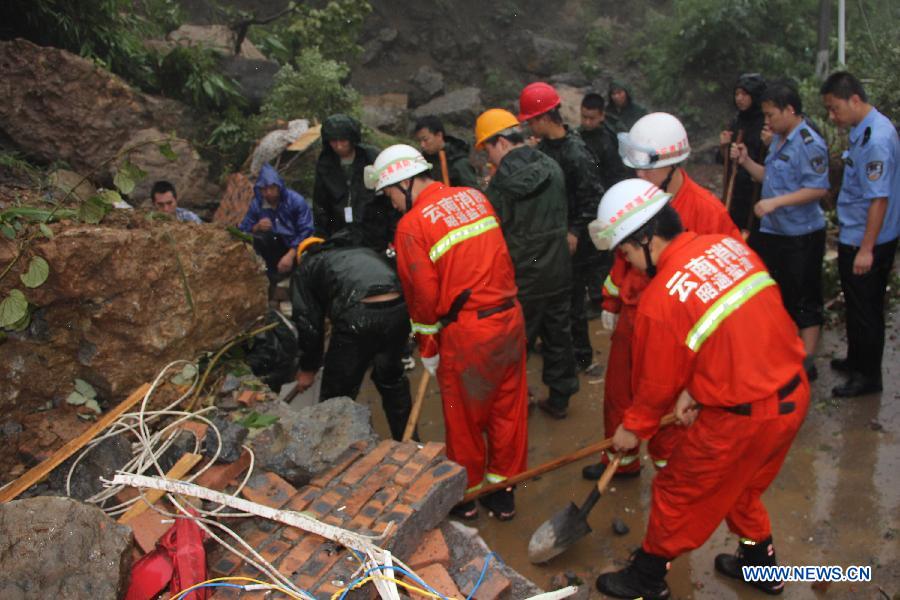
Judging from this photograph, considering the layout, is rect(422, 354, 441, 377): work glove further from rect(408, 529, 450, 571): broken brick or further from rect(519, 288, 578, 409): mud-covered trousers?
rect(408, 529, 450, 571): broken brick

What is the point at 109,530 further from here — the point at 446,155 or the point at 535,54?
the point at 535,54

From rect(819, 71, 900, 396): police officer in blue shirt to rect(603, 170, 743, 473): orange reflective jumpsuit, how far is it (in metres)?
0.97

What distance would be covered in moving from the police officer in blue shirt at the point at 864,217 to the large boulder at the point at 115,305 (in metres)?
3.69

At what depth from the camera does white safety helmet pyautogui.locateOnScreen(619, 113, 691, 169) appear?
12.6 ft

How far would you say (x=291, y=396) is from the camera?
15.8 feet

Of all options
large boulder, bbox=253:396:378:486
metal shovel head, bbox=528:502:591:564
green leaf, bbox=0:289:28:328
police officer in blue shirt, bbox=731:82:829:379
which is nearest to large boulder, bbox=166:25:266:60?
green leaf, bbox=0:289:28:328

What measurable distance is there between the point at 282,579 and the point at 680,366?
68.2 inches

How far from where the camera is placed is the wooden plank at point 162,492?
2.94 meters

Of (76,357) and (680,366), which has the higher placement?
(680,366)

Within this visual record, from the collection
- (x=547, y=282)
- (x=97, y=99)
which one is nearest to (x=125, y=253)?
(x=547, y=282)

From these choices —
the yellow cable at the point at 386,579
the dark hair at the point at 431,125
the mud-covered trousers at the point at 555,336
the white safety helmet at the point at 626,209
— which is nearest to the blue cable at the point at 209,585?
the yellow cable at the point at 386,579

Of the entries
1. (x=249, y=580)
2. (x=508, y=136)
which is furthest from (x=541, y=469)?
(x=508, y=136)

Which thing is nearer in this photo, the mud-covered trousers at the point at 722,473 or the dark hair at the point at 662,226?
the mud-covered trousers at the point at 722,473

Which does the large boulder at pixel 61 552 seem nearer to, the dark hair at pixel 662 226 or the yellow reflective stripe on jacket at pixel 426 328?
the yellow reflective stripe on jacket at pixel 426 328
